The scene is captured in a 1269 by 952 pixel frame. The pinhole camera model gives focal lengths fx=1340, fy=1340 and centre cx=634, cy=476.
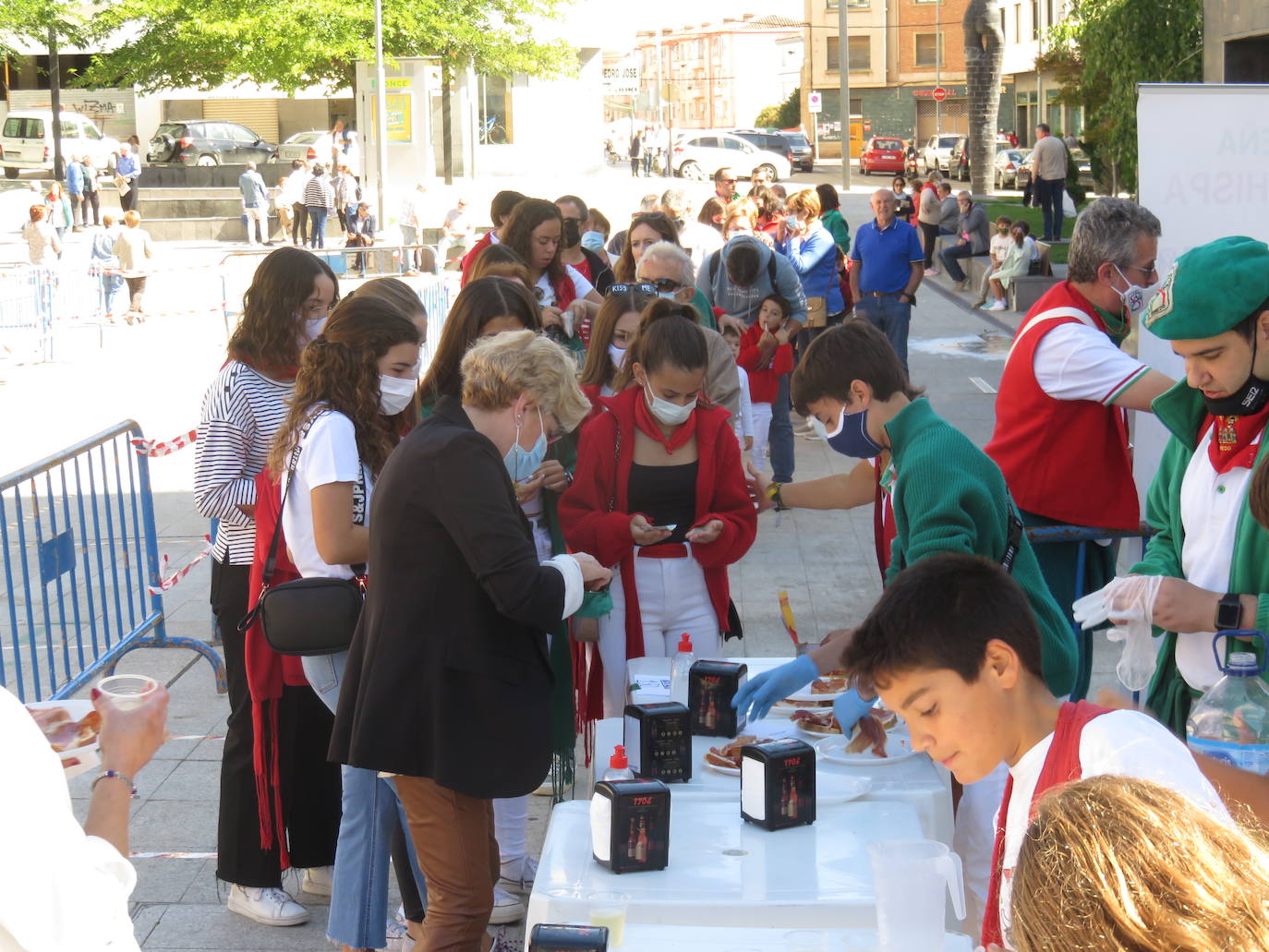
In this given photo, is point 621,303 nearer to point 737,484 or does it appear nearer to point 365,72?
point 737,484

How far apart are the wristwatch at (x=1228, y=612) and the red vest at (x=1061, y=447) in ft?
5.06

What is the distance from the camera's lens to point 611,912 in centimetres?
256

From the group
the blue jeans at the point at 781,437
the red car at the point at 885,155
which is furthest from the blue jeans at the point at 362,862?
the red car at the point at 885,155

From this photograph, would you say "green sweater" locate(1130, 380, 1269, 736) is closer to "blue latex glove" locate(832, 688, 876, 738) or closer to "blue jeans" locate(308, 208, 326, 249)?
"blue latex glove" locate(832, 688, 876, 738)

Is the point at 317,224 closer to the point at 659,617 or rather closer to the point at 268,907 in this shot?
the point at 659,617

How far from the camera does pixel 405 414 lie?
4.07m

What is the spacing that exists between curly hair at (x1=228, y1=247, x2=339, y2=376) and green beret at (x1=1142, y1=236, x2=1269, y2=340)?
2596 mm

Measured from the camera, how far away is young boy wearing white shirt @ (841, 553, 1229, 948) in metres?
2.08

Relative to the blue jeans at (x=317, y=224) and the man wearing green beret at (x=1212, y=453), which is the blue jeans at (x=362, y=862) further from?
the blue jeans at (x=317, y=224)

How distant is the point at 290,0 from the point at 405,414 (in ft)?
107

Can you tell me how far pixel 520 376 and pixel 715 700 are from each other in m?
0.98

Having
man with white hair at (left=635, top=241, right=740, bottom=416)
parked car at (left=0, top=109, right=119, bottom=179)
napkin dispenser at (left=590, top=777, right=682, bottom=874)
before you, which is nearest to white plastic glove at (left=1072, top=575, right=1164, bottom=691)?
napkin dispenser at (left=590, top=777, right=682, bottom=874)

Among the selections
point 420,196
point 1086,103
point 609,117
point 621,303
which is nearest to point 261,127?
point 420,196

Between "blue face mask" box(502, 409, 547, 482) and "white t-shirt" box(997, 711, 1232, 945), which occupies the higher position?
"blue face mask" box(502, 409, 547, 482)
